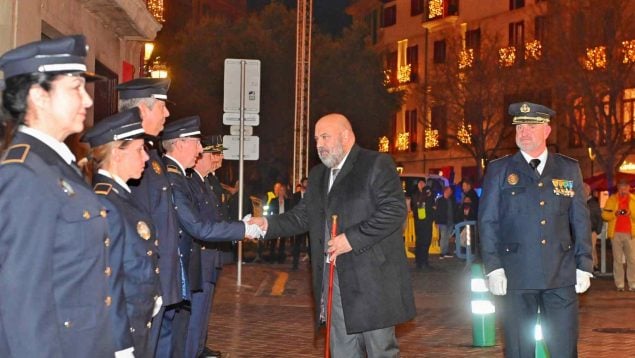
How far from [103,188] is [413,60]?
58.0m

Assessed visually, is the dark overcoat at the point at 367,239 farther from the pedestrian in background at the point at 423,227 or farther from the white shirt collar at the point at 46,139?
the pedestrian in background at the point at 423,227

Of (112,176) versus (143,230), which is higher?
(112,176)

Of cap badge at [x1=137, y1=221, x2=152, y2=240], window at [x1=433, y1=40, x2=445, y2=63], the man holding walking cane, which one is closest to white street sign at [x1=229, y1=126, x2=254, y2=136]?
the man holding walking cane

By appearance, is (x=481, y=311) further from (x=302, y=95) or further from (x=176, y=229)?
(x=302, y=95)

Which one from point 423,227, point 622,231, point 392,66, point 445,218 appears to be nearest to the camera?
point 622,231

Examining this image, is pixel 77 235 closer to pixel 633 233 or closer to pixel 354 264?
pixel 354 264

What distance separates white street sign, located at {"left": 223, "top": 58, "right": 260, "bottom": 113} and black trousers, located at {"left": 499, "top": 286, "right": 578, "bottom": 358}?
11.8 m

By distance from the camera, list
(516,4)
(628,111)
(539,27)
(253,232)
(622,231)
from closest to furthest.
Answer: (253,232)
(622,231)
(628,111)
(539,27)
(516,4)

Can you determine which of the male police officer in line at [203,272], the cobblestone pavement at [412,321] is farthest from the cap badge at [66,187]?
the male police officer in line at [203,272]

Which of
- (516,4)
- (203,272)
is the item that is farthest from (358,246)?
(516,4)

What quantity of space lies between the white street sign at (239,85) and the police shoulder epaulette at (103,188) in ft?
43.5

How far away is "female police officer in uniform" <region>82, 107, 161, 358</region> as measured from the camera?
19.5 feet

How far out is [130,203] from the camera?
6.09 meters

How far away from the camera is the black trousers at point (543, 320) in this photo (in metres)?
7.64
